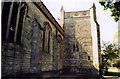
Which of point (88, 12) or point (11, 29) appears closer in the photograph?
point (11, 29)

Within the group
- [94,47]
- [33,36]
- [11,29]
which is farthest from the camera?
[94,47]

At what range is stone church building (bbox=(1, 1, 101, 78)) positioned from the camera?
5.69 m

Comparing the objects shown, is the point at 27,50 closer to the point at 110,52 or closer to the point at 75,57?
the point at 75,57

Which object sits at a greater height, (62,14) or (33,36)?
(62,14)

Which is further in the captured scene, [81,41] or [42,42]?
[81,41]

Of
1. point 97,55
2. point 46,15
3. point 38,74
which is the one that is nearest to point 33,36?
point 38,74

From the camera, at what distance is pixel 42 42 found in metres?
10.0

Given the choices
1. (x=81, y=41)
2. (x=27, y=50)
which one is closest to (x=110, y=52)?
(x=81, y=41)

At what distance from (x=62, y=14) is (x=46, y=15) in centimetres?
913

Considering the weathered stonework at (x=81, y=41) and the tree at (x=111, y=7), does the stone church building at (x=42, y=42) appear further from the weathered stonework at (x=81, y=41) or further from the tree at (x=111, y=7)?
the tree at (x=111, y=7)

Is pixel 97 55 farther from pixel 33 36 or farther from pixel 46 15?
pixel 33 36

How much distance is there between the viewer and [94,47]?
683 inches

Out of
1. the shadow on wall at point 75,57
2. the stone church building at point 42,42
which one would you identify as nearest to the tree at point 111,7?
the stone church building at point 42,42

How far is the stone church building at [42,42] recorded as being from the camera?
5.69m
